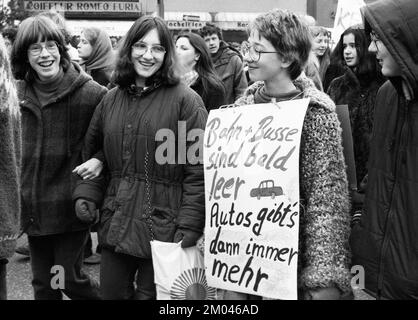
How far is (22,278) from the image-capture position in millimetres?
5363

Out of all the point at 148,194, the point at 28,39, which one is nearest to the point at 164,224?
the point at 148,194

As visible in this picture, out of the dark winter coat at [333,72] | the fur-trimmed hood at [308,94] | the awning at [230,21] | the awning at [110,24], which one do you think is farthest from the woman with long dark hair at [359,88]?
the awning at [230,21]

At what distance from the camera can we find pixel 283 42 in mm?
2807

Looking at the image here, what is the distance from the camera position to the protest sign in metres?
2.66

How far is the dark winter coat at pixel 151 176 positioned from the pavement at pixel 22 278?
1906mm

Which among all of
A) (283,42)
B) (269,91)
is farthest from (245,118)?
(283,42)

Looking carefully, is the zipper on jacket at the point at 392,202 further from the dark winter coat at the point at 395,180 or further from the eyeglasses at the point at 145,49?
the eyeglasses at the point at 145,49

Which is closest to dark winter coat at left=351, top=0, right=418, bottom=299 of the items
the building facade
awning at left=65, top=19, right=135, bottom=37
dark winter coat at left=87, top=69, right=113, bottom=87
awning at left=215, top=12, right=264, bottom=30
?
dark winter coat at left=87, top=69, right=113, bottom=87

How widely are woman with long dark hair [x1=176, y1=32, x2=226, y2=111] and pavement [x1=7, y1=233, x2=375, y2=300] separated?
184 centimetres

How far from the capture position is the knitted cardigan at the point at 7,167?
2541 millimetres

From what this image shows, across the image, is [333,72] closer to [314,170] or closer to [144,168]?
[144,168]

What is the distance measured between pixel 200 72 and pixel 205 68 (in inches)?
3.4
